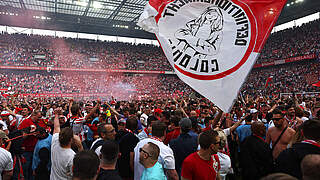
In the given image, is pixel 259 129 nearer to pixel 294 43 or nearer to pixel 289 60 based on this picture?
pixel 289 60

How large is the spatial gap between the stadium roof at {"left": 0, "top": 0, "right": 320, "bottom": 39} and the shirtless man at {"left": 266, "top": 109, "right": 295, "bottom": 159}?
2502cm

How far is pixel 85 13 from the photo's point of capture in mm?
30156

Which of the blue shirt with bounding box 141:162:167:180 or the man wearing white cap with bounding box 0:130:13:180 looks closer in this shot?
the blue shirt with bounding box 141:162:167:180

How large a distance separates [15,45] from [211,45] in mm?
38729

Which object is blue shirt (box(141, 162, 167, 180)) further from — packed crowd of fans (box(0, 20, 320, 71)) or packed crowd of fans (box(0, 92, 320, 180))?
packed crowd of fans (box(0, 20, 320, 71))

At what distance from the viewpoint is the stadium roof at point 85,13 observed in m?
26.9

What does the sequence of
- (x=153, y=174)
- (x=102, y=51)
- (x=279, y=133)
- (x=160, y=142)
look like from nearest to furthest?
(x=153, y=174), (x=160, y=142), (x=279, y=133), (x=102, y=51)

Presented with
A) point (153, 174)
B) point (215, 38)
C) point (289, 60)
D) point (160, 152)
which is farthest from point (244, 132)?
point (289, 60)

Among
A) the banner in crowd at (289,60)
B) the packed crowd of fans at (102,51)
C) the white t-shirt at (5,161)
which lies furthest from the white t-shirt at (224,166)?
the packed crowd of fans at (102,51)

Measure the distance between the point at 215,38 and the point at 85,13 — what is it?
31.0m

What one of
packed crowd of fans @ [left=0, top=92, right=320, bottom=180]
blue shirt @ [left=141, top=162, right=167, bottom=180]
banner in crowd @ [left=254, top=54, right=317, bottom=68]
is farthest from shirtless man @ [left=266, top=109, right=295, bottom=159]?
banner in crowd @ [left=254, top=54, right=317, bottom=68]

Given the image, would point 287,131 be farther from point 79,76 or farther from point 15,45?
point 15,45

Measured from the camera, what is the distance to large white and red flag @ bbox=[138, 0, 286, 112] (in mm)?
2906

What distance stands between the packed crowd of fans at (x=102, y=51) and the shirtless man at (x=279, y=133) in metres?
29.6
